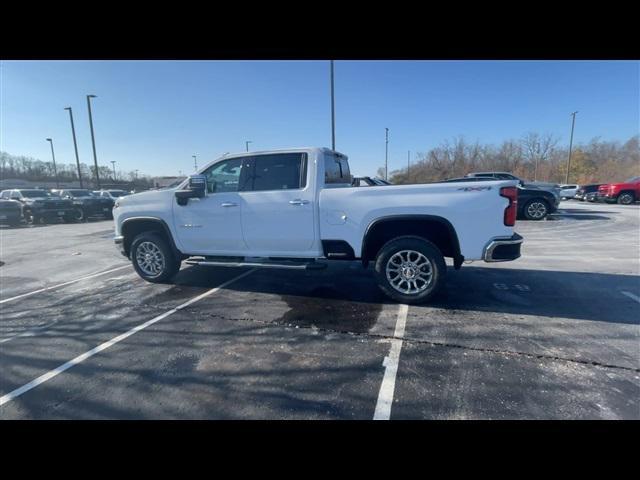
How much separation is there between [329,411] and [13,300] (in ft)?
19.0

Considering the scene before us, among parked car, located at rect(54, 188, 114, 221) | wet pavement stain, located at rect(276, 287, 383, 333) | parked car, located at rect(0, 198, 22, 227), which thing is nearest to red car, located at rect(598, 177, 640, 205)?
wet pavement stain, located at rect(276, 287, 383, 333)

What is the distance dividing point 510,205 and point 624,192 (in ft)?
70.5

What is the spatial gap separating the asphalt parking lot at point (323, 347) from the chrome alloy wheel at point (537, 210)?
710 cm

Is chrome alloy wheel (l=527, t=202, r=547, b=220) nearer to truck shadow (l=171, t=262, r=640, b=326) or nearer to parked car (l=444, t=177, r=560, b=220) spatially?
parked car (l=444, t=177, r=560, b=220)

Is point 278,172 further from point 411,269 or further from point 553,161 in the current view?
point 553,161

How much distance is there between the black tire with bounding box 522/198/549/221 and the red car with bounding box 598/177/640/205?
1054 centimetres

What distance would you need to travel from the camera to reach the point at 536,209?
40.5ft

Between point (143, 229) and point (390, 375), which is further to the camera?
point (143, 229)

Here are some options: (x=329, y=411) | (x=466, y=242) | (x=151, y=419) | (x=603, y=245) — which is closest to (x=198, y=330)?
(x=151, y=419)

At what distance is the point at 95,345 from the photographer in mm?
3408

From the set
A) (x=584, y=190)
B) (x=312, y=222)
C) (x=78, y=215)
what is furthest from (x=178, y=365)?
(x=584, y=190)

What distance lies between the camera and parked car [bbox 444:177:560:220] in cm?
1214

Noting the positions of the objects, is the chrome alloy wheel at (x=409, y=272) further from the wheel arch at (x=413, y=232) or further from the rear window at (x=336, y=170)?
the rear window at (x=336, y=170)

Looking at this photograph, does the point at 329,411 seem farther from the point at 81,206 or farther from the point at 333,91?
the point at 81,206
